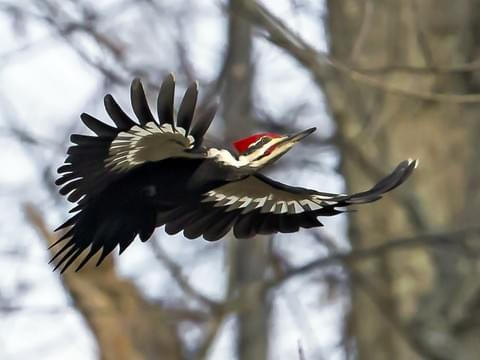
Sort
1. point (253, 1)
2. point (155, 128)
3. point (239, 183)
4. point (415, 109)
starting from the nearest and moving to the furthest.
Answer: point (155, 128), point (239, 183), point (253, 1), point (415, 109)

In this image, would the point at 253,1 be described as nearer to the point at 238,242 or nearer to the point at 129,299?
the point at 129,299

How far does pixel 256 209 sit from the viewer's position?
3525 millimetres

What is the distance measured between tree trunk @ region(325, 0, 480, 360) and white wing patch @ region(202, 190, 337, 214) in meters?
3.28

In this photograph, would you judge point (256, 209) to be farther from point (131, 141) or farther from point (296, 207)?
point (131, 141)

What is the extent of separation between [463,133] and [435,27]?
2.43ft

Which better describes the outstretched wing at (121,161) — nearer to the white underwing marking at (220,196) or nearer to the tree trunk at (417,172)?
the white underwing marking at (220,196)

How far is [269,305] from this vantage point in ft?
30.7

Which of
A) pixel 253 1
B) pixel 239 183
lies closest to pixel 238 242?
pixel 253 1

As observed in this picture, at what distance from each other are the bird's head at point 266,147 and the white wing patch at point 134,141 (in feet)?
0.45

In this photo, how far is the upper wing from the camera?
9.66 ft

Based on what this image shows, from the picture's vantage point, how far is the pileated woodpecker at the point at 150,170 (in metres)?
2.98

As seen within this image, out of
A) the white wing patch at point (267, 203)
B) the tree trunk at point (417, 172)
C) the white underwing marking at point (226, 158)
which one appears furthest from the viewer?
the tree trunk at point (417, 172)

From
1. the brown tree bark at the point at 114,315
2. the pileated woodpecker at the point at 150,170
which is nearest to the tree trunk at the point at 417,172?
the brown tree bark at the point at 114,315

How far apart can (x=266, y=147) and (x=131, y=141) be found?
0.31 m
